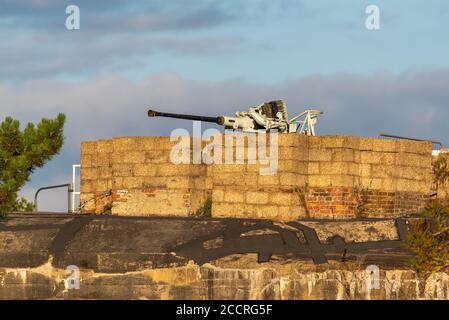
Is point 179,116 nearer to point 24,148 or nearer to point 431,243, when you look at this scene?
point 24,148

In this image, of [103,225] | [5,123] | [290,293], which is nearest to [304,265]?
[290,293]

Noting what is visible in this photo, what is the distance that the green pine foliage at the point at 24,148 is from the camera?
933 inches

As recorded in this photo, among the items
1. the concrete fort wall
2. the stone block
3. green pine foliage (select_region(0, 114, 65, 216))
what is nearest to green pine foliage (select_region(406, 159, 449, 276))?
the concrete fort wall

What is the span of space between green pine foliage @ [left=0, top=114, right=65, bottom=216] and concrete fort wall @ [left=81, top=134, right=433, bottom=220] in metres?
2.68

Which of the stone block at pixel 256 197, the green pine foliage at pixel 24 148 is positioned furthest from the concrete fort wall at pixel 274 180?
the green pine foliage at pixel 24 148

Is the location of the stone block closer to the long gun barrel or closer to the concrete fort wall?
the concrete fort wall

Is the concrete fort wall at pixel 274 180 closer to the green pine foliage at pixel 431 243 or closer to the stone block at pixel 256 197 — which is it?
the stone block at pixel 256 197

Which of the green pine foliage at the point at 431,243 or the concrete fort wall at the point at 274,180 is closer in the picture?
the green pine foliage at the point at 431,243

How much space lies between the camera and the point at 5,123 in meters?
23.9

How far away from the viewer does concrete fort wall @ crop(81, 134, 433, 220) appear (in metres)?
24.3

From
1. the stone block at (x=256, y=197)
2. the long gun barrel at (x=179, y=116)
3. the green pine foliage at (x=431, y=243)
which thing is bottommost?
the green pine foliage at (x=431, y=243)

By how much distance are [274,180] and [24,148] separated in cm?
453

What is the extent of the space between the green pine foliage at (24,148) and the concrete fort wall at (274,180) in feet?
8.79
